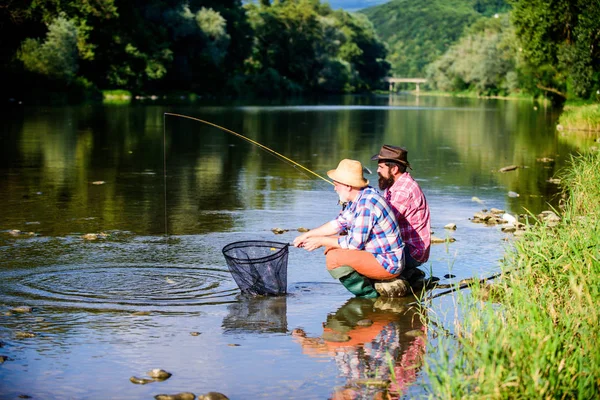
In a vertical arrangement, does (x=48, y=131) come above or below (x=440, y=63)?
below

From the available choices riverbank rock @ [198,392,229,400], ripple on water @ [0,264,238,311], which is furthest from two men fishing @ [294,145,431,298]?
riverbank rock @ [198,392,229,400]

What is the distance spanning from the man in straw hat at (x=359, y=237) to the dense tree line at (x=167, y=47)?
176 ft

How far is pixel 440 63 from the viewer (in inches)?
5684

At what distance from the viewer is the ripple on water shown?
8.49 meters

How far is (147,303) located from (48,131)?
24173 mm

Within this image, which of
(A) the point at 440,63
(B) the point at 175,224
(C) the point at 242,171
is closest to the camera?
(B) the point at 175,224

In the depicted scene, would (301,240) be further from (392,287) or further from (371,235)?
(392,287)

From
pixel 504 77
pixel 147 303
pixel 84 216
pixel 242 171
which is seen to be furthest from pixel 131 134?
pixel 504 77

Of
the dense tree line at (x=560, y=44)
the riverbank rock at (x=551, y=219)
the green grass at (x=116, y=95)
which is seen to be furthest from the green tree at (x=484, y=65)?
the riverbank rock at (x=551, y=219)

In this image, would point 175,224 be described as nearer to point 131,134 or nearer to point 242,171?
point 242,171

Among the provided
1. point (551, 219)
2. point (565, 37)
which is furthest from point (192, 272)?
point (565, 37)

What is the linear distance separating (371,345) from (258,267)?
167cm

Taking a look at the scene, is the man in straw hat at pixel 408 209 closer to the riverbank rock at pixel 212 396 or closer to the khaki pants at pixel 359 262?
the khaki pants at pixel 359 262

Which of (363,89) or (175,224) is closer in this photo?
(175,224)
